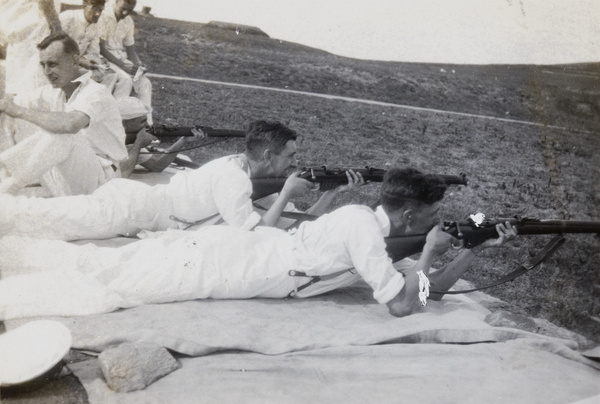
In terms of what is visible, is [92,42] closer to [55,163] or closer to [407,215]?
[55,163]

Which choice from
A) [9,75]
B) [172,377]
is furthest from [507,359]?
[9,75]

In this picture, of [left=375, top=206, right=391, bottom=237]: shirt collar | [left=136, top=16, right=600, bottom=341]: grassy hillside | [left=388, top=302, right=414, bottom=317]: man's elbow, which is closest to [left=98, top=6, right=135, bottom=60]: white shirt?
[left=136, top=16, right=600, bottom=341]: grassy hillside

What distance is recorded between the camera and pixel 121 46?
7984mm

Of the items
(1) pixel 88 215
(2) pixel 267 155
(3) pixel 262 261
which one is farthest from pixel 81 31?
(3) pixel 262 261

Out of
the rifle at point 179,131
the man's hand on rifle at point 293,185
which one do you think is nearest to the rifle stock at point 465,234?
the man's hand on rifle at point 293,185

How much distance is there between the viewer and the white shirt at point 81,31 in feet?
23.0

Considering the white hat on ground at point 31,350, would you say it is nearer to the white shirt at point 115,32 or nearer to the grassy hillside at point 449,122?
the grassy hillside at point 449,122

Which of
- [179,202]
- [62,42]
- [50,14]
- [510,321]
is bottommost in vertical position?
[510,321]

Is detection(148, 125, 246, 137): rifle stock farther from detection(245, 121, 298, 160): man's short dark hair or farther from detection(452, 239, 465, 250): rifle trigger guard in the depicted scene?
detection(452, 239, 465, 250): rifle trigger guard

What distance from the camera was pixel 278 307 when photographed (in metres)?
3.84

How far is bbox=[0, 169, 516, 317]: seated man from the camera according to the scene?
3.59 metres

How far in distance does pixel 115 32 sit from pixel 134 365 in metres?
5.98

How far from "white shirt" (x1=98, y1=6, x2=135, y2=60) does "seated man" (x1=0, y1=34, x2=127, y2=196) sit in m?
2.31

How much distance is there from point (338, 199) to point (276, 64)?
9.45 m
